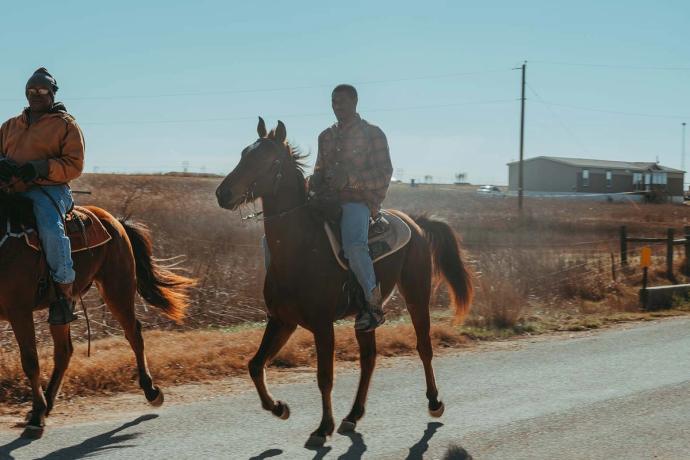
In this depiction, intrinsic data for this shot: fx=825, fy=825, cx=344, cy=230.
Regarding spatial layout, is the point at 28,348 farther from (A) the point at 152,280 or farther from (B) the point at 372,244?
(B) the point at 372,244

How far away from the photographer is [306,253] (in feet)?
22.4

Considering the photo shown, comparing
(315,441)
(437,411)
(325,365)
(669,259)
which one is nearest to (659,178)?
(669,259)

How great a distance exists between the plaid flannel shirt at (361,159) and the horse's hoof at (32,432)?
312 cm

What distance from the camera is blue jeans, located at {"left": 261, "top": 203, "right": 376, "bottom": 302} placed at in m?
7.00

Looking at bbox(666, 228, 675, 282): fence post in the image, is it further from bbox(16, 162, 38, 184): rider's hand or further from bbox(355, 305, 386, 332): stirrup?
bbox(16, 162, 38, 184): rider's hand

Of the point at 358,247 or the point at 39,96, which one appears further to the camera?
the point at 39,96

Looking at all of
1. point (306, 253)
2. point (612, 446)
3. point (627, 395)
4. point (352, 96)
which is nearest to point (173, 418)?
point (306, 253)

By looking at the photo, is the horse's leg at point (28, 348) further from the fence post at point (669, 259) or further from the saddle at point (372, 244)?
the fence post at point (669, 259)

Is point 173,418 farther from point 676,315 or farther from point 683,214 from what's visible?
point 683,214

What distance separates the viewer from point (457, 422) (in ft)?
24.1

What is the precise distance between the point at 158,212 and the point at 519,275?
894 centimetres

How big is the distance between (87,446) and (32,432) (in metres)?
0.49

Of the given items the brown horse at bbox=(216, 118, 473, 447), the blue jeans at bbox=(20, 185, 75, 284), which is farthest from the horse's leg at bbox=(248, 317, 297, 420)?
the blue jeans at bbox=(20, 185, 75, 284)

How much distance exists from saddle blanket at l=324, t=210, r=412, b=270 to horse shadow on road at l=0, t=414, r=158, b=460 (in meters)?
2.24
